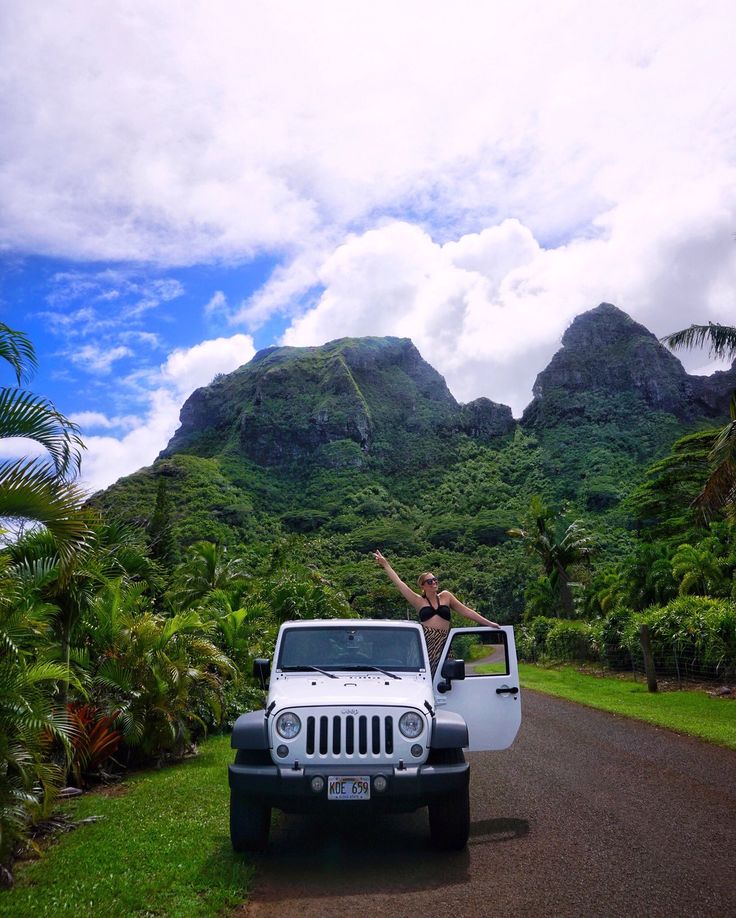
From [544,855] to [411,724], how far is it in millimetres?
1312

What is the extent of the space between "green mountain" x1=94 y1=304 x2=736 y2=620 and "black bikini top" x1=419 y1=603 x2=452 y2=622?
1842 inches

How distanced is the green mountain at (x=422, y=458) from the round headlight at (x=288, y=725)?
159ft

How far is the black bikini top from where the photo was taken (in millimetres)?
7539

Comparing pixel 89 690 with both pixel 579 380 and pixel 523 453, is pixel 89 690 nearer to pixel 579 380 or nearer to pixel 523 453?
pixel 523 453

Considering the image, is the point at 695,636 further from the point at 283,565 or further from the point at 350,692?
the point at 283,565

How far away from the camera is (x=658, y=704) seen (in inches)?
595

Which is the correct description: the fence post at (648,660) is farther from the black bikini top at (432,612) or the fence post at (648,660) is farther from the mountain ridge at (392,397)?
the mountain ridge at (392,397)

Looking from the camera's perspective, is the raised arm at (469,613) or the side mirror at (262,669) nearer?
the side mirror at (262,669)

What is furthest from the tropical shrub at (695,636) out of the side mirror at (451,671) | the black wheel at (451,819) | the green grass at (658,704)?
the black wheel at (451,819)

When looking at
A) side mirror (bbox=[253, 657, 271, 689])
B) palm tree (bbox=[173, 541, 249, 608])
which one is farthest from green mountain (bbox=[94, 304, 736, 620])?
side mirror (bbox=[253, 657, 271, 689])

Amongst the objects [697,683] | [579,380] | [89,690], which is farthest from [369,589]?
[579,380]

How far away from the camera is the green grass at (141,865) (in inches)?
190

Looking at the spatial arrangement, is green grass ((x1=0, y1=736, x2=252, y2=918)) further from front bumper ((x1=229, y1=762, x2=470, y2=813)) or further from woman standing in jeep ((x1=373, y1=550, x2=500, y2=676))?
woman standing in jeep ((x1=373, y1=550, x2=500, y2=676))

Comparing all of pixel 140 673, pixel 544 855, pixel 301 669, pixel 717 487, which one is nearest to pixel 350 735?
pixel 301 669
